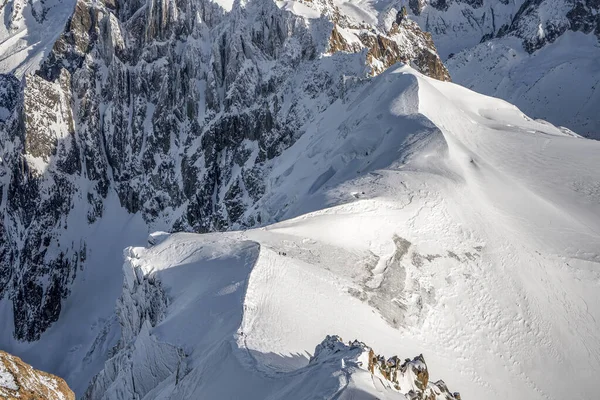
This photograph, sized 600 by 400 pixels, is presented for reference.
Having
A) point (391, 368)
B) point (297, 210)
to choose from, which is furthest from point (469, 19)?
point (391, 368)

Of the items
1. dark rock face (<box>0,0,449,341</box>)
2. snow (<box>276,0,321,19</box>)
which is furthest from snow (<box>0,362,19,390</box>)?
snow (<box>276,0,321,19</box>)

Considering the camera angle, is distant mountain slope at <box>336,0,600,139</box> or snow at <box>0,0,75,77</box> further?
snow at <box>0,0,75,77</box>

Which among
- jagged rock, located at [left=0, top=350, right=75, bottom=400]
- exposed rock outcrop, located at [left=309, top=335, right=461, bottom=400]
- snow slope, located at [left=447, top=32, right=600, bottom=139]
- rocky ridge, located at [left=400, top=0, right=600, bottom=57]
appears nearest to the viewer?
jagged rock, located at [left=0, top=350, right=75, bottom=400]

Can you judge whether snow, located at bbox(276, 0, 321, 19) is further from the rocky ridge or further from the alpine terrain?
the rocky ridge

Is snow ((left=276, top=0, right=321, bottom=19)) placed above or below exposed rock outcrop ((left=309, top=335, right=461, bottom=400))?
above

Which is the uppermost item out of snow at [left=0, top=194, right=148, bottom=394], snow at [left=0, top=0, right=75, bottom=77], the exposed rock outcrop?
snow at [left=0, top=0, right=75, bottom=77]

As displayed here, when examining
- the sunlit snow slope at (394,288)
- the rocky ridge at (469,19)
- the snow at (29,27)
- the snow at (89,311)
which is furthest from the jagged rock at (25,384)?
the snow at (29,27)

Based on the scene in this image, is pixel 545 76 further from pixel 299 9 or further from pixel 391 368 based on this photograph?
pixel 391 368
